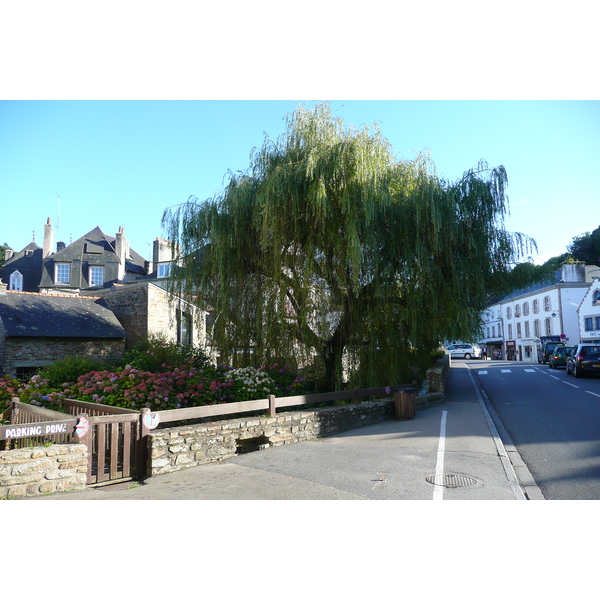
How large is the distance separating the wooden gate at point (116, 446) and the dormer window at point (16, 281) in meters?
41.2

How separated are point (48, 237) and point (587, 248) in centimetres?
5785

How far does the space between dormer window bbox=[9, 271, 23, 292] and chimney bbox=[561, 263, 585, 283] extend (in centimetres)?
5132

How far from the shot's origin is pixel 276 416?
9383mm

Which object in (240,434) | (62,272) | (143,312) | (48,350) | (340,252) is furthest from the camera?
(62,272)

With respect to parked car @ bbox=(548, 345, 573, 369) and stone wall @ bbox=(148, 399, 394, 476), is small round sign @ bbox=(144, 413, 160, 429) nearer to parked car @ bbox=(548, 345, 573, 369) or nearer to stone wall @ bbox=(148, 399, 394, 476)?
stone wall @ bbox=(148, 399, 394, 476)

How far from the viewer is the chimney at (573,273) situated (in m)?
46.7

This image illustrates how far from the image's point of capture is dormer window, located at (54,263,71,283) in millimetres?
40562

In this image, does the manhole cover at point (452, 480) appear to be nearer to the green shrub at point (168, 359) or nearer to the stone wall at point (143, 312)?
the green shrub at point (168, 359)

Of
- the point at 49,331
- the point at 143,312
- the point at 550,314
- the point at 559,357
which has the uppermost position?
the point at 550,314

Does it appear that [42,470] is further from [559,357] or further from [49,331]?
[559,357]

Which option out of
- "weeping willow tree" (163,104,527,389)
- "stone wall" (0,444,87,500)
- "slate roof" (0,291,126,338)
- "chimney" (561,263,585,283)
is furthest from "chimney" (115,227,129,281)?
"chimney" (561,263,585,283)

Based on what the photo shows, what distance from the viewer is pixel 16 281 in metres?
42.1

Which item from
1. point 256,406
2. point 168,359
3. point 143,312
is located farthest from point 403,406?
point 143,312

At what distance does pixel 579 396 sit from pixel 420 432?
875cm
